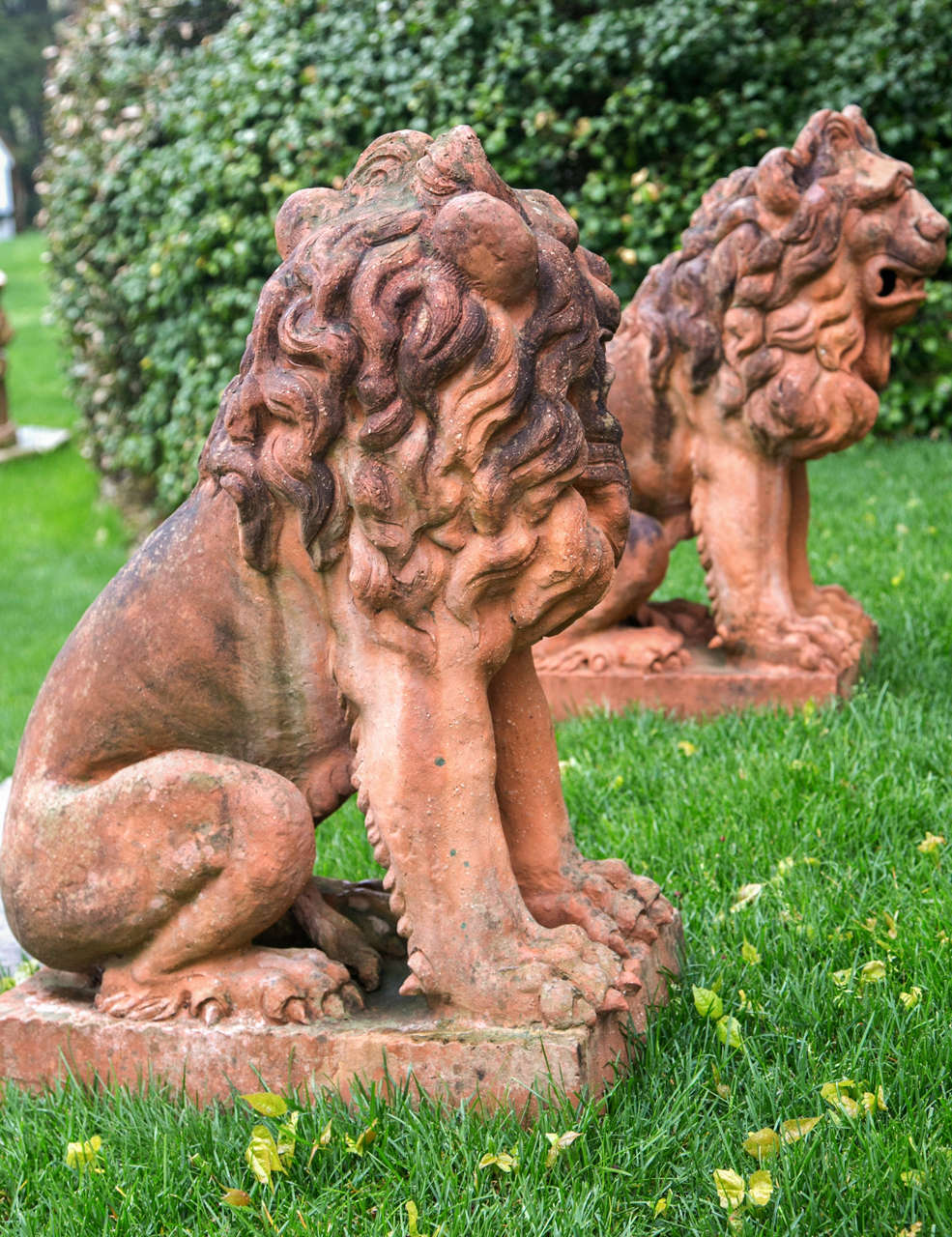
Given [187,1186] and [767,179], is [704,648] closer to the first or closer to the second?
[767,179]

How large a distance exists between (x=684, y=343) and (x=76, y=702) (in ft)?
8.39

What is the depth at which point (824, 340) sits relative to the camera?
14.1 feet

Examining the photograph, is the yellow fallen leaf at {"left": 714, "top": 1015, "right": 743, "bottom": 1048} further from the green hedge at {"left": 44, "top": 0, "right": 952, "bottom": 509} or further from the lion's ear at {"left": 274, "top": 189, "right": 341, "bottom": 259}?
the green hedge at {"left": 44, "top": 0, "right": 952, "bottom": 509}

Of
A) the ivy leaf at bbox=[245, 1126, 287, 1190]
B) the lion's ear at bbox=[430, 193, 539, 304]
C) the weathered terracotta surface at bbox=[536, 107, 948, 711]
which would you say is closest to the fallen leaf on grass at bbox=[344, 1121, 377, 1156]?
the ivy leaf at bbox=[245, 1126, 287, 1190]

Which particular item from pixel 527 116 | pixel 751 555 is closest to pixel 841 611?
pixel 751 555

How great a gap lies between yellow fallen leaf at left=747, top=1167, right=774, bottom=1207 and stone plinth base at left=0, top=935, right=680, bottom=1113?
0.33 meters

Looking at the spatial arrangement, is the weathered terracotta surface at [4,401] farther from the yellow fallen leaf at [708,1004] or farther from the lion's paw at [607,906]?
the yellow fallen leaf at [708,1004]

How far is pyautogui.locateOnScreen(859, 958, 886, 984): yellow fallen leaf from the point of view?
→ 2.83 metres

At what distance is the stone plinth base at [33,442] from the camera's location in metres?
13.1

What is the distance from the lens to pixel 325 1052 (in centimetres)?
253

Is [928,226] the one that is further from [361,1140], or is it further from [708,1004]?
[361,1140]

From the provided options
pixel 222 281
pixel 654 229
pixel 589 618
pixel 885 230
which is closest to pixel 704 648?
pixel 589 618

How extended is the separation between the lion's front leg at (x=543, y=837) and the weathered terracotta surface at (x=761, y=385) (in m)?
2.04

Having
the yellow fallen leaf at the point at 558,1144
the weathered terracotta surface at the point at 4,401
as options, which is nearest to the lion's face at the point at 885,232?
the yellow fallen leaf at the point at 558,1144
